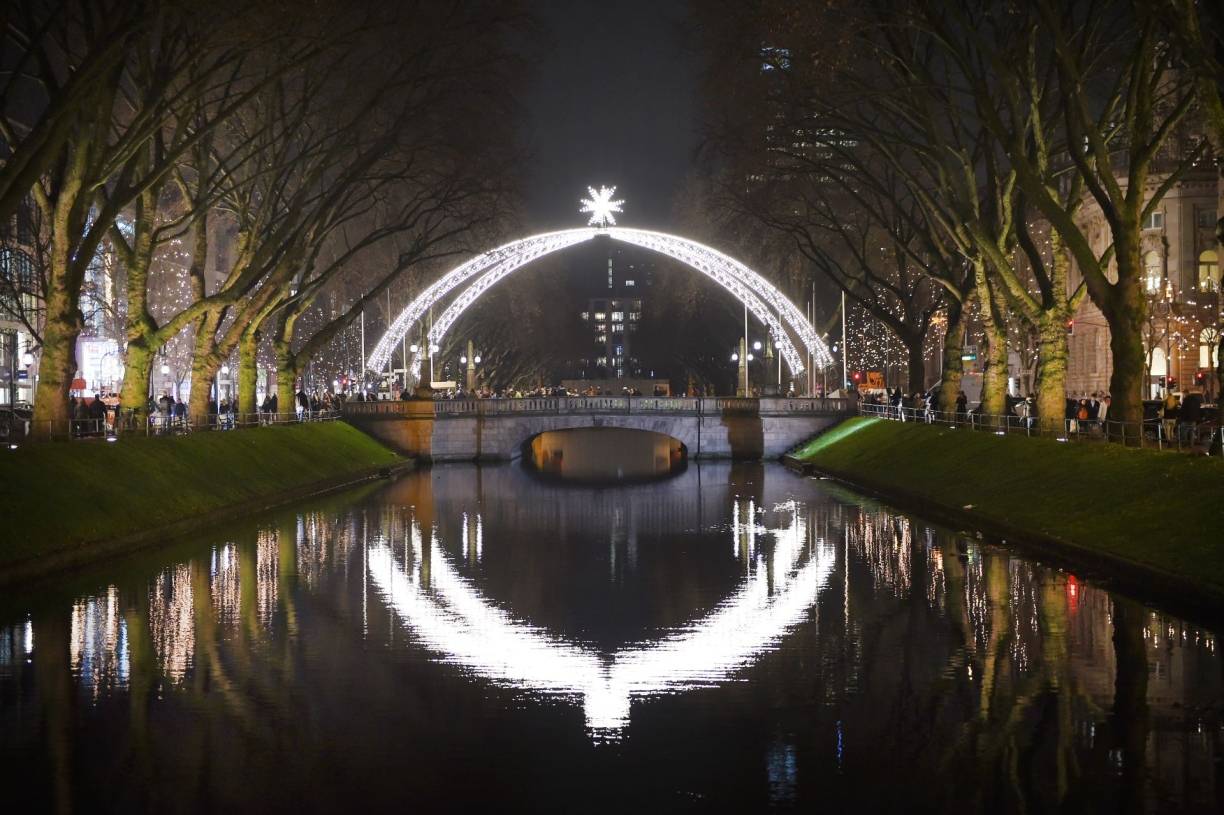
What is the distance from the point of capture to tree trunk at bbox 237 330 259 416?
59500 mm

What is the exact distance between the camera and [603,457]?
91312mm

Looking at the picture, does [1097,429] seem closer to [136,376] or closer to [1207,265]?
[136,376]

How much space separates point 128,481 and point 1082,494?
2109 cm

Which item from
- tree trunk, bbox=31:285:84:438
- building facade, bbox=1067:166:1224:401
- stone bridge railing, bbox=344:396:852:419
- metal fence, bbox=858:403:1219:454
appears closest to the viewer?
metal fence, bbox=858:403:1219:454

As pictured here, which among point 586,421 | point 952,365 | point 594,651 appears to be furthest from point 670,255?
point 594,651

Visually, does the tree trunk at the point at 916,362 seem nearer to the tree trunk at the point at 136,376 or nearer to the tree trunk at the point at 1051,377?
the tree trunk at the point at 1051,377

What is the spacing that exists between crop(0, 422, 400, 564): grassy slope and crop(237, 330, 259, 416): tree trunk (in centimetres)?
580

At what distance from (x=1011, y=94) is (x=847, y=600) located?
15.0 m

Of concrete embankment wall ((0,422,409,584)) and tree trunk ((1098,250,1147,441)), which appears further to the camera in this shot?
tree trunk ((1098,250,1147,441))

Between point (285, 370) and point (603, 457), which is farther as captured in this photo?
point (603, 457)

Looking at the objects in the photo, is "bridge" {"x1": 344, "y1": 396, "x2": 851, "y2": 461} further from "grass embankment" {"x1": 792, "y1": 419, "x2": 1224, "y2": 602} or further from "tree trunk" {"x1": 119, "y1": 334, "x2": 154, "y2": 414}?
"tree trunk" {"x1": 119, "y1": 334, "x2": 154, "y2": 414}

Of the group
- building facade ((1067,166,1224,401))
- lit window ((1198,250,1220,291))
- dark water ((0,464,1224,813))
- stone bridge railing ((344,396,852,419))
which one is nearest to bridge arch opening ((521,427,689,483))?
stone bridge railing ((344,396,852,419))

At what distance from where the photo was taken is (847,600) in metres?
23.8

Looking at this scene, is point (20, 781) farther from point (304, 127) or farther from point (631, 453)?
point (631, 453)
